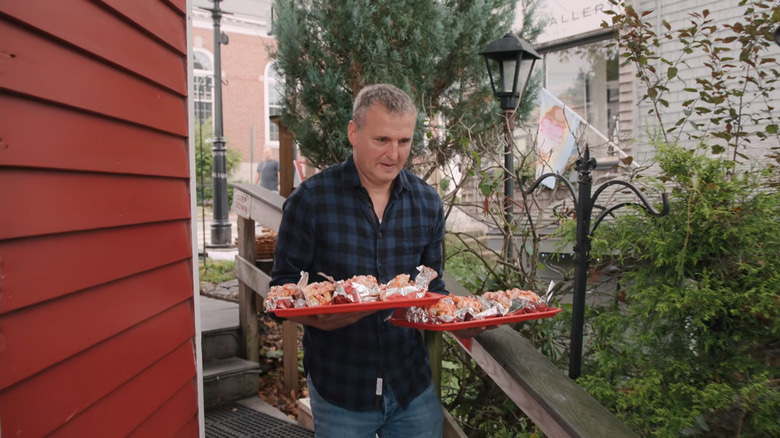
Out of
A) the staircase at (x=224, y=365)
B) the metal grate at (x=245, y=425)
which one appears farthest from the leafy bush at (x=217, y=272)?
the metal grate at (x=245, y=425)

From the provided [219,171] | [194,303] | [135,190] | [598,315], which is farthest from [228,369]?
[219,171]

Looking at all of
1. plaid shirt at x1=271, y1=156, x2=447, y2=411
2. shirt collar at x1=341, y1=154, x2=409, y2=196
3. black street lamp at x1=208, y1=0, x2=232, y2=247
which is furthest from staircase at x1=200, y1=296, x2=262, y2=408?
black street lamp at x1=208, y1=0, x2=232, y2=247

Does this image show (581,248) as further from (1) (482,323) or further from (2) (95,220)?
(2) (95,220)

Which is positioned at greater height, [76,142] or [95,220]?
[76,142]

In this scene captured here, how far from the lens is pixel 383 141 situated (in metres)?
1.92

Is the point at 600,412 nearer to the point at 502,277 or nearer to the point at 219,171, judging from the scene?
the point at 502,277

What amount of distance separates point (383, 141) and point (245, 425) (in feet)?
8.69

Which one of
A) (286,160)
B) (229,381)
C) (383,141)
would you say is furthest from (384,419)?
(286,160)

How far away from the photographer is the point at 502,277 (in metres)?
3.09

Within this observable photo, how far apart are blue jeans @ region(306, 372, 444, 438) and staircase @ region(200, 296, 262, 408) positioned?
7.55ft

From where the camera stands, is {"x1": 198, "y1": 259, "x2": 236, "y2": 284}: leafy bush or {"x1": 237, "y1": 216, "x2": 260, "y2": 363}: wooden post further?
{"x1": 198, "y1": 259, "x2": 236, "y2": 284}: leafy bush

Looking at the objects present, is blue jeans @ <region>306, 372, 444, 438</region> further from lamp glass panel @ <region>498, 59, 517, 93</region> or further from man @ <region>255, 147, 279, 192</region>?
man @ <region>255, 147, 279, 192</region>

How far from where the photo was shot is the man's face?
1892 mm

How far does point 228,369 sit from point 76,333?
288cm
